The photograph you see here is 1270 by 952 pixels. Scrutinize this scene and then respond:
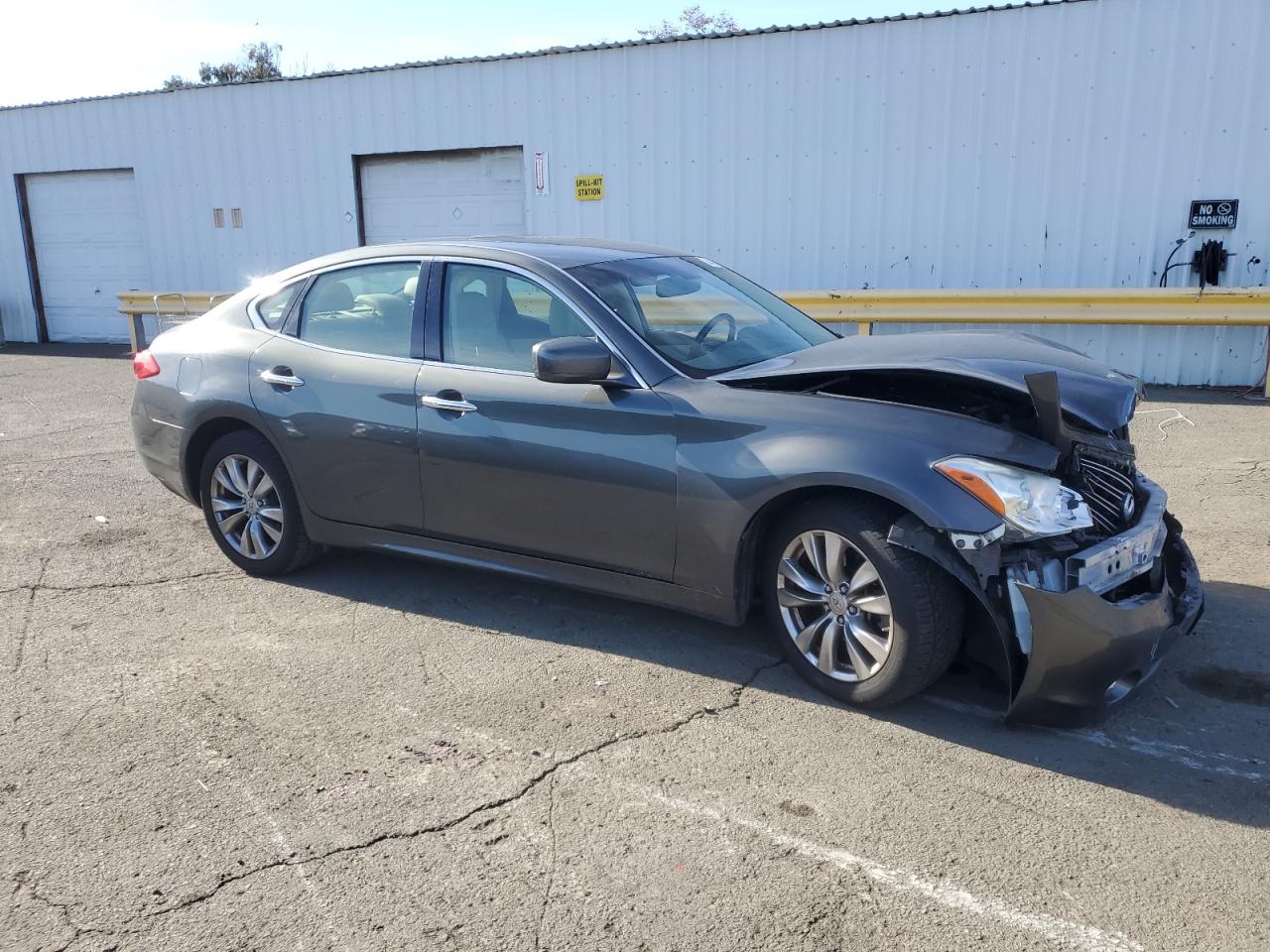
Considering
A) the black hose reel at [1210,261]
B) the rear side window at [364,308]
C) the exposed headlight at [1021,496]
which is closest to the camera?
the exposed headlight at [1021,496]

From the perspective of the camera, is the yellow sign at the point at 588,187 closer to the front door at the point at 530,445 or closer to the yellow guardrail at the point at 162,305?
the yellow guardrail at the point at 162,305

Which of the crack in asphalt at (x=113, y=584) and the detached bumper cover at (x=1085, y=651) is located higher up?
the detached bumper cover at (x=1085, y=651)

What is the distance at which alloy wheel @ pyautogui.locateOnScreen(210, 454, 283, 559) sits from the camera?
521 cm

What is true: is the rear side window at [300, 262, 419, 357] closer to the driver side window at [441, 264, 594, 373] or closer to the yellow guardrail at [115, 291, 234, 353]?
the driver side window at [441, 264, 594, 373]

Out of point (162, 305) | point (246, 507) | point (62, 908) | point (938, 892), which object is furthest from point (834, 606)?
point (162, 305)

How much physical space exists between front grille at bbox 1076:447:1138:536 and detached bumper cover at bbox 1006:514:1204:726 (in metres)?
0.29

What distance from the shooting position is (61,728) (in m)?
3.78

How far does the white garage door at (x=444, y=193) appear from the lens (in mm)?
13430

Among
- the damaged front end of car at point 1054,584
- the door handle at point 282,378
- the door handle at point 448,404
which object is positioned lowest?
the damaged front end of car at point 1054,584

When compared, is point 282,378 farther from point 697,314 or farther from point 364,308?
point 697,314

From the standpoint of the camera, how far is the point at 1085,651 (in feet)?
10.7

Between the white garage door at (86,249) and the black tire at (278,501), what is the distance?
13.0m

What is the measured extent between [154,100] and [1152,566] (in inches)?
639

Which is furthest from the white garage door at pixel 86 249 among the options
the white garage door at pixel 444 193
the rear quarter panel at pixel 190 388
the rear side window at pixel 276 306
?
the rear side window at pixel 276 306
